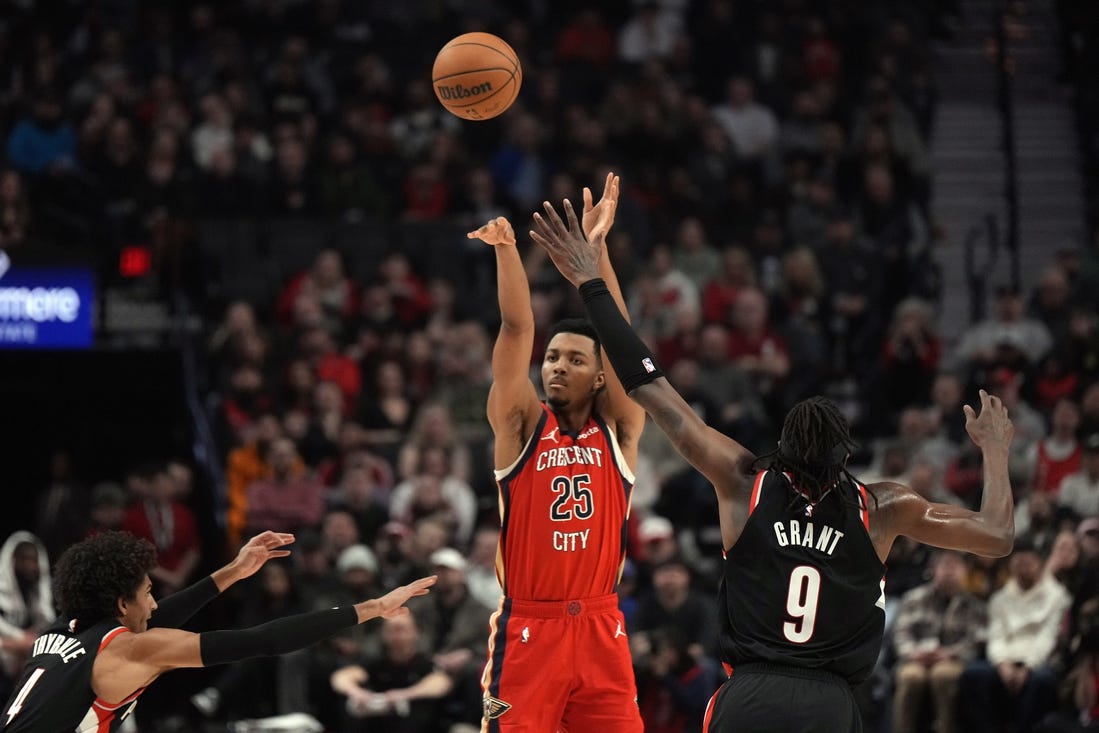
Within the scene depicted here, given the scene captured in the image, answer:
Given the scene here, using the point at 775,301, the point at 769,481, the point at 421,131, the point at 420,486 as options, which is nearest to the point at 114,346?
the point at 420,486

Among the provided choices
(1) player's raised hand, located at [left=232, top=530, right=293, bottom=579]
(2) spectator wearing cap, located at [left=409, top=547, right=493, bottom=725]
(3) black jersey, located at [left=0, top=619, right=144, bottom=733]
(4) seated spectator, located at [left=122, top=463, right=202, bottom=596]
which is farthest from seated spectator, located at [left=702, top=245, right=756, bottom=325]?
(3) black jersey, located at [left=0, top=619, right=144, bottom=733]

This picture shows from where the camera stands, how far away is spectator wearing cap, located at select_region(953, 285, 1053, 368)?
48.4ft

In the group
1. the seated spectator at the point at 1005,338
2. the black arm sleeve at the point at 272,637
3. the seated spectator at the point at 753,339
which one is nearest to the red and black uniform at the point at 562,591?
the black arm sleeve at the point at 272,637

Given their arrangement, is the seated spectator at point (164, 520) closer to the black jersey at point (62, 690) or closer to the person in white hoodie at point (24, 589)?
the person in white hoodie at point (24, 589)

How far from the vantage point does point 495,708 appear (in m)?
7.02

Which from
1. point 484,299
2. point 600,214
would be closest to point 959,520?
point 600,214

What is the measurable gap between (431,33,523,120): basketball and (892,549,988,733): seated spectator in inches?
212

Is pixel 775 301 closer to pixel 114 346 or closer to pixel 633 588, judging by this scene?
pixel 633 588

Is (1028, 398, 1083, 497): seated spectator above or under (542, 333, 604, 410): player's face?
under

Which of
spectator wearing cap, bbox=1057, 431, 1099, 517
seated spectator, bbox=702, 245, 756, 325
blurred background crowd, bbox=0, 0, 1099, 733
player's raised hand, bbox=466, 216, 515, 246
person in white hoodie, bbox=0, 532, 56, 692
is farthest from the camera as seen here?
seated spectator, bbox=702, 245, 756, 325

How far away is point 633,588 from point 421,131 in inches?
271

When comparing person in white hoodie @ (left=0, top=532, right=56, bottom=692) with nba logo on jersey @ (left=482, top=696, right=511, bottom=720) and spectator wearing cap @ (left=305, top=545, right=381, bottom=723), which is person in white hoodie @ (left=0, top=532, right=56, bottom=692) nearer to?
spectator wearing cap @ (left=305, top=545, right=381, bottom=723)

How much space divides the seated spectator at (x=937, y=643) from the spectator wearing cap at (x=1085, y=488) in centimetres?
124

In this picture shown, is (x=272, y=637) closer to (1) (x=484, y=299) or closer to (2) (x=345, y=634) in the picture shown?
(2) (x=345, y=634)
